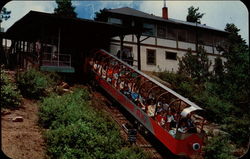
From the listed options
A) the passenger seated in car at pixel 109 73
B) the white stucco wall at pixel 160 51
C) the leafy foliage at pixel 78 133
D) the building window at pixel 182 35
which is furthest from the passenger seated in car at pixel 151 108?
the building window at pixel 182 35

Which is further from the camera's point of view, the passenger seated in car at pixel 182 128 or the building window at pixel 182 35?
the building window at pixel 182 35

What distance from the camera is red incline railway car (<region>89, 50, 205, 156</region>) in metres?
11.3

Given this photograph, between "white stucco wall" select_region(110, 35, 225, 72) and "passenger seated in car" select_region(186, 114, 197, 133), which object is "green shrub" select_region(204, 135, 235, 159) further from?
"white stucco wall" select_region(110, 35, 225, 72)

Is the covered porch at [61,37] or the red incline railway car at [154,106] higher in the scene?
the covered porch at [61,37]

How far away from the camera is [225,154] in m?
13.6

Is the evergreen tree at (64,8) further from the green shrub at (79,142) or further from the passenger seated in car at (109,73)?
the green shrub at (79,142)

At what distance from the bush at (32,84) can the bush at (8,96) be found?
832 mm

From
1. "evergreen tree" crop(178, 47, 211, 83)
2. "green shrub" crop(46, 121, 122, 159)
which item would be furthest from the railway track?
"evergreen tree" crop(178, 47, 211, 83)

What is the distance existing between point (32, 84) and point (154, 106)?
6.26 meters

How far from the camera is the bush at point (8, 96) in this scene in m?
12.3

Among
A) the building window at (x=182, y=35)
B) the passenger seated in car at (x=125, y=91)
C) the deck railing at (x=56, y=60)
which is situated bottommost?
the passenger seated in car at (x=125, y=91)

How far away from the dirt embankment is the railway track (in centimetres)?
414

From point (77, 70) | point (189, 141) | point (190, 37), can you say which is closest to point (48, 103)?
point (189, 141)

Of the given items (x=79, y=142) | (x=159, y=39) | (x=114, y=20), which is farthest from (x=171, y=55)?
(x=79, y=142)
